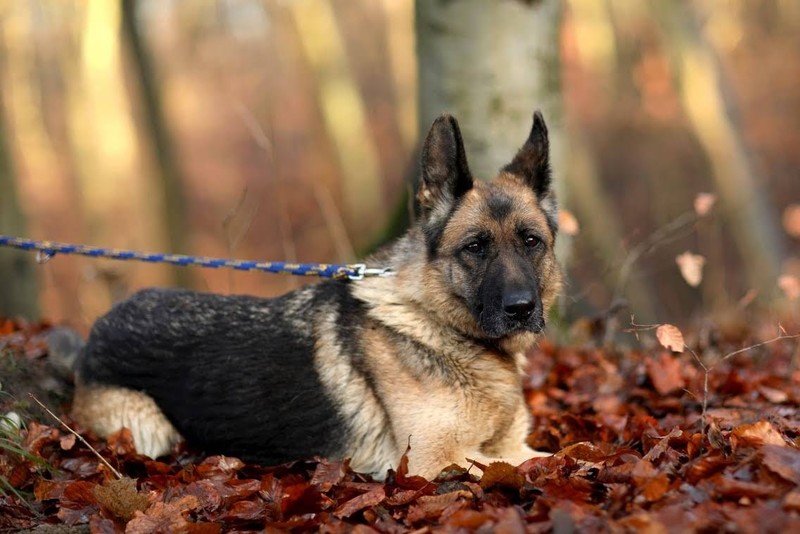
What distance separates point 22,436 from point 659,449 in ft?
11.6

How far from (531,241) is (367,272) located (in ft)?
3.41

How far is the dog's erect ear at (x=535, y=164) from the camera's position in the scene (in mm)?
4828

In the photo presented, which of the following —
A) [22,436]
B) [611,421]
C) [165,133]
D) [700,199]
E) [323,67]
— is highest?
[323,67]

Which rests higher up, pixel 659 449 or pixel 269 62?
pixel 269 62

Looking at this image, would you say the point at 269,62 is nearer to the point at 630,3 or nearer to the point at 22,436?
the point at 630,3

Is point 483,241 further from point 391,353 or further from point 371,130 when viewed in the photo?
point 371,130

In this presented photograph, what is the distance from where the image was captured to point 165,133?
1312cm

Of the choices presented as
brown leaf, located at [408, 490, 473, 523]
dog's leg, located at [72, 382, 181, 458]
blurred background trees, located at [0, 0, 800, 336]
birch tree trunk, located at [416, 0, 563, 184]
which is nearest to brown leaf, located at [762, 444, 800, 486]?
brown leaf, located at [408, 490, 473, 523]

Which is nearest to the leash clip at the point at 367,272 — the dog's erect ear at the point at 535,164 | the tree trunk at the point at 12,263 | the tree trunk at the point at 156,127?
the dog's erect ear at the point at 535,164

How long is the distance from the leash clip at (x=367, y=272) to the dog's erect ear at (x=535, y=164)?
99cm

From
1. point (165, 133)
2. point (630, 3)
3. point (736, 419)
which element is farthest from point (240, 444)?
point (630, 3)

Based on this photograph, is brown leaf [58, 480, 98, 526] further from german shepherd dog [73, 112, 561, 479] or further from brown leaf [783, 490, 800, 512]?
brown leaf [783, 490, 800, 512]

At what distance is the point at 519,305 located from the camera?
4262 millimetres

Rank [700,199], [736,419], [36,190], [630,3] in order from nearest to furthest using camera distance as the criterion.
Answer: [736,419] → [700,199] → [630,3] → [36,190]
